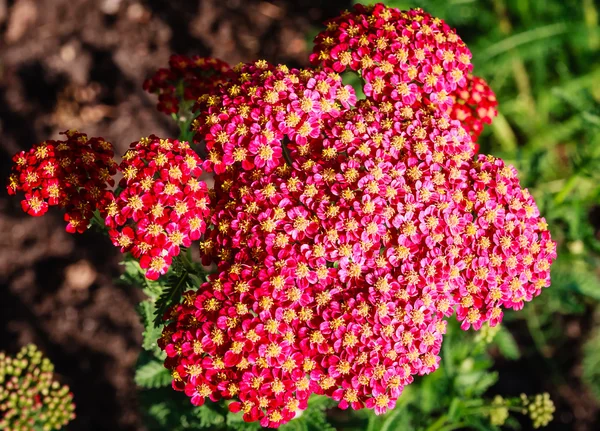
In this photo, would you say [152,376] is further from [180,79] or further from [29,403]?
[180,79]

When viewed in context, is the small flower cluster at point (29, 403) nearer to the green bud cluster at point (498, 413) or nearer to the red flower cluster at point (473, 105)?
the green bud cluster at point (498, 413)

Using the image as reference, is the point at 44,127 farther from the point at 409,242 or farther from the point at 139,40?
the point at 409,242

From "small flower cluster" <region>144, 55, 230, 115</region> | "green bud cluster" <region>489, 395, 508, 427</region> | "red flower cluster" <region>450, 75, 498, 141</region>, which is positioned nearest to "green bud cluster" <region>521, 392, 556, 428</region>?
"green bud cluster" <region>489, 395, 508, 427</region>

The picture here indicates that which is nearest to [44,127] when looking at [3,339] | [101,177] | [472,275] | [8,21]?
[8,21]

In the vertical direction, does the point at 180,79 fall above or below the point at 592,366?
above

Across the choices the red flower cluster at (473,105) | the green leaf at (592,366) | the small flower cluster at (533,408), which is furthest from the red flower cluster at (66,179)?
the green leaf at (592,366)

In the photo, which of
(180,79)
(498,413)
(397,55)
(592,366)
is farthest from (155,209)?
(592,366)

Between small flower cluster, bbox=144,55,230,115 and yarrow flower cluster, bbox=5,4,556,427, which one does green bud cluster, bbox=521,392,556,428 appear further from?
small flower cluster, bbox=144,55,230,115
